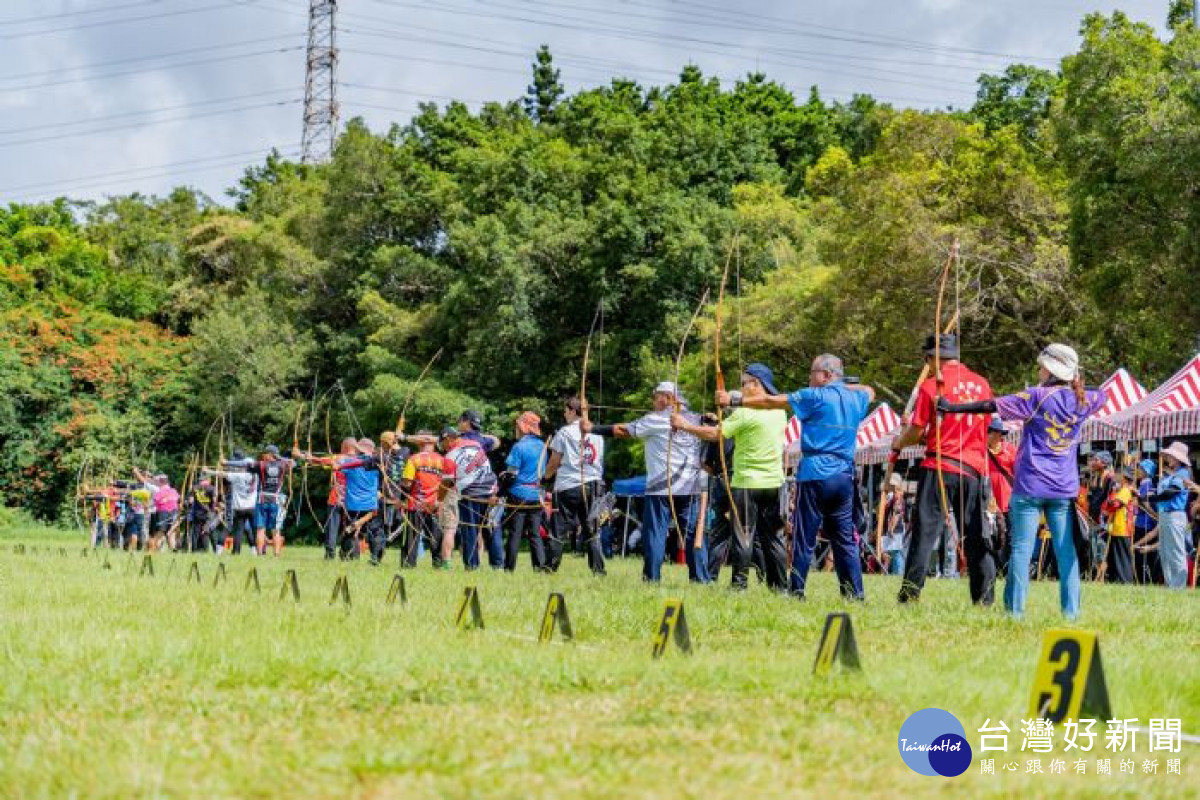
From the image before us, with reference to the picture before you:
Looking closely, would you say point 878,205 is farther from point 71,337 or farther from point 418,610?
point 71,337

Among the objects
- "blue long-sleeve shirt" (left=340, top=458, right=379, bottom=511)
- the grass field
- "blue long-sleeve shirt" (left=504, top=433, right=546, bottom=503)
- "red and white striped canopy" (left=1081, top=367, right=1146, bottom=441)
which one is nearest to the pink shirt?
"blue long-sleeve shirt" (left=340, top=458, right=379, bottom=511)

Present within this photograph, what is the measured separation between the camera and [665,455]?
42.7 ft

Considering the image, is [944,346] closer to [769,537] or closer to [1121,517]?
[769,537]

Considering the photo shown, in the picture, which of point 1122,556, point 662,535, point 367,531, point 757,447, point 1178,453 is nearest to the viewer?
point 757,447

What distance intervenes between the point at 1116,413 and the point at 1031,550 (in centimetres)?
1074

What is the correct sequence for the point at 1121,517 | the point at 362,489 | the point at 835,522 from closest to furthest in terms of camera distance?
the point at 835,522 < the point at 1121,517 < the point at 362,489

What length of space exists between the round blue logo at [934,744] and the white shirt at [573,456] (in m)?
10.7

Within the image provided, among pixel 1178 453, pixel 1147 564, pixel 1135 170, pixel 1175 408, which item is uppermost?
→ pixel 1135 170

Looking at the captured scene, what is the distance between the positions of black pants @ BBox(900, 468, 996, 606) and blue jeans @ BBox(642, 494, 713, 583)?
3.14 m

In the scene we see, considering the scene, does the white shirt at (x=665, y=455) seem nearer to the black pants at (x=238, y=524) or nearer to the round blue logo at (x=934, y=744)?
the round blue logo at (x=934, y=744)

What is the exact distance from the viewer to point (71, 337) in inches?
2018

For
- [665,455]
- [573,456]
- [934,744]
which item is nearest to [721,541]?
[665,455]

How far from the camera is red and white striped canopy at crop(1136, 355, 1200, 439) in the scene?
661 inches

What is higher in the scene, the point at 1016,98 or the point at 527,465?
the point at 1016,98
